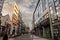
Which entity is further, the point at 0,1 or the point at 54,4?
the point at 0,1

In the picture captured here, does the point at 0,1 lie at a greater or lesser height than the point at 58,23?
greater

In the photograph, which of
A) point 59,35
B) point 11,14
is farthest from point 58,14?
point 11,14

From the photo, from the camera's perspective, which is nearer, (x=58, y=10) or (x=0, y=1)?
(x=58, y=10)

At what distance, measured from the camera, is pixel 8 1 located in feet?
252

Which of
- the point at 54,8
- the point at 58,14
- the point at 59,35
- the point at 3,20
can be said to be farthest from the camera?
the point at 3,20

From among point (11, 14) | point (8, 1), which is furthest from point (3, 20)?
point (8, 1)

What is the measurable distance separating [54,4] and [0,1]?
2952cm

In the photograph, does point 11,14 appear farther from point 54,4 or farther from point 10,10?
point 54,4

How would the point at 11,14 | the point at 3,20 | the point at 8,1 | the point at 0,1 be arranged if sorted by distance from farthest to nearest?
1. the point at 8,1
2. the point at 11,14
3. the point at 3,20
4. the point at 0,1

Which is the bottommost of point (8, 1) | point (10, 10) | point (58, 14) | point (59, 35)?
point (59, 35)

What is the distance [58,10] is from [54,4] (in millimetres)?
2969

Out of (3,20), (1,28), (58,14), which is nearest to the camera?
(58,14)

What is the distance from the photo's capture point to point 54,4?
3222cm

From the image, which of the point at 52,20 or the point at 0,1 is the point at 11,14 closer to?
the point at 0,1
